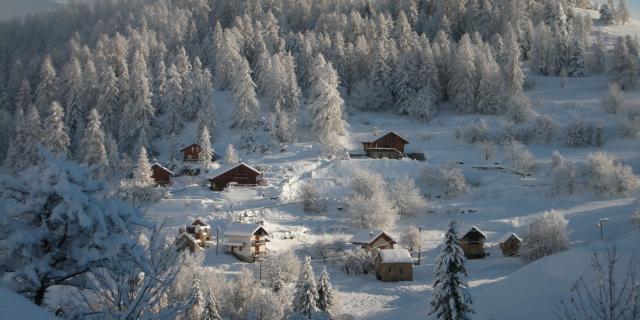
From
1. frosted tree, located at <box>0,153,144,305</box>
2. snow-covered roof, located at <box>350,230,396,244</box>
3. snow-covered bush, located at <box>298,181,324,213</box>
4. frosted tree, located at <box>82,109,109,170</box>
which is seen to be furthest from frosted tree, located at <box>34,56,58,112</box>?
frosted tree, located at <box>0,153,144,305</box>

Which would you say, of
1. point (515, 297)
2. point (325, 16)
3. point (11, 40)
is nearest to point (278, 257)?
point (515, 297)

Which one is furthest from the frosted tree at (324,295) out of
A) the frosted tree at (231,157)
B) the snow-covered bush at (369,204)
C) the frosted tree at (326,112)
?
the frosted tree at (326,112)

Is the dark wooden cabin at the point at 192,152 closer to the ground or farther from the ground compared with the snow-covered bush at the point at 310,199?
farther from the ground

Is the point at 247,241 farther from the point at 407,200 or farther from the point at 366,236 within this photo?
the point at 407,200

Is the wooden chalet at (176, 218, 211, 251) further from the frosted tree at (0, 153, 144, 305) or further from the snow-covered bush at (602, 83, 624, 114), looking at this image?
the snow-covered bush at (602, 83, 624, 114)

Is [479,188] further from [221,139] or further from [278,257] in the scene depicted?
[221,139]

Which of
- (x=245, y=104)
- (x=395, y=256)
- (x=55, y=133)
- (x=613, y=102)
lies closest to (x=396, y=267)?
(x=395, y=256)

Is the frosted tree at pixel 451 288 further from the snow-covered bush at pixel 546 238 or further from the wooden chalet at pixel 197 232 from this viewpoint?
the wooden chalet at pixel 197 232
